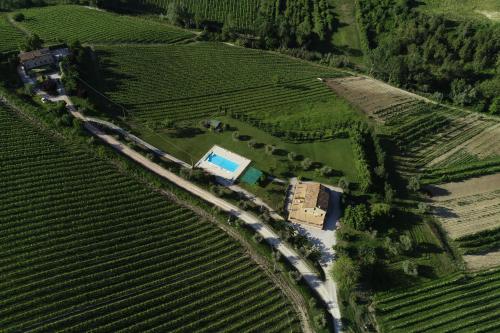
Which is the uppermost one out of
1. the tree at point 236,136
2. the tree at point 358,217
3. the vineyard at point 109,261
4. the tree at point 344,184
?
the tree at point 236,136

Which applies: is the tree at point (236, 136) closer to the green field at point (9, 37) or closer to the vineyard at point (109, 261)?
the vineyard at point (109, 261)

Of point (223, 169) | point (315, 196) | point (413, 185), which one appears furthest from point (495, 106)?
point (223, 169)

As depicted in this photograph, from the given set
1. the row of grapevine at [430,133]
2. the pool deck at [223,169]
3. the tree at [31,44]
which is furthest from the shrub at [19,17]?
the row of grapevine at [430,133]

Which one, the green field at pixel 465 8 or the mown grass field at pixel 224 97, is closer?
the mown grass field at pixel 224 97

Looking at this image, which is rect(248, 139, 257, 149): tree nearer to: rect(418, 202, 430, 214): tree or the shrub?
rect(418, 202, 430, 214): tree

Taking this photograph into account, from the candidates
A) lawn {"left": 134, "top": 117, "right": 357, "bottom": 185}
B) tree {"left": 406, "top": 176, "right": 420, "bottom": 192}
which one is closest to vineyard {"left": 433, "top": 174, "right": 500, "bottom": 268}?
tree {"left": 406, "top": 176, "right": 420, "bottom": 192}

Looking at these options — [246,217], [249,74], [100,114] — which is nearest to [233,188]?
[246,217]

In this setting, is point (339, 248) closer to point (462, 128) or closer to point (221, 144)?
point (221, 144)

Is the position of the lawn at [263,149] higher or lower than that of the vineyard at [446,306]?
higher

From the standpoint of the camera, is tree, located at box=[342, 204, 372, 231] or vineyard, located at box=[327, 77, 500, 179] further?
vineyard, located at box=[327, 77, 500, 179]
